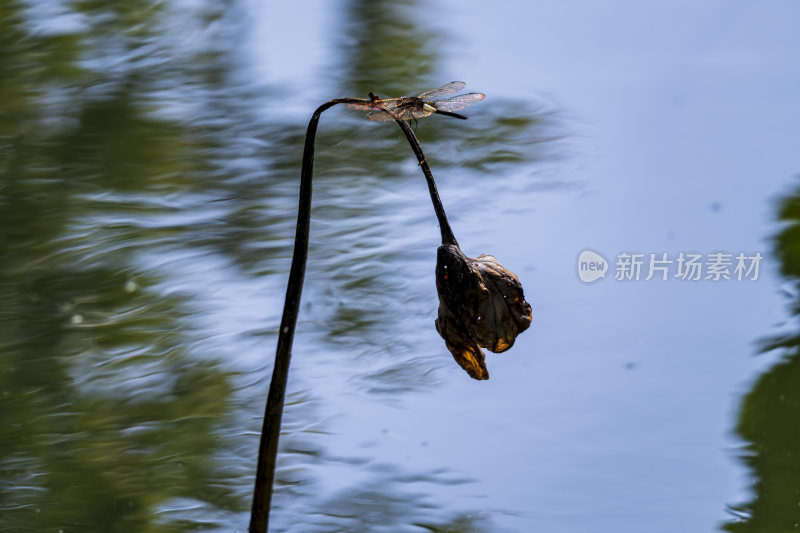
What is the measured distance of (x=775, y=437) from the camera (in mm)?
1598

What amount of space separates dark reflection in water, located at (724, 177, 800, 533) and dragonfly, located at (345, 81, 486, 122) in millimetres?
957

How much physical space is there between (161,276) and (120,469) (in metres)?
0.53

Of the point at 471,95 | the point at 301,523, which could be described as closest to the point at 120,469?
the point at 301,523

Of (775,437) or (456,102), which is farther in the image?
(775,437)

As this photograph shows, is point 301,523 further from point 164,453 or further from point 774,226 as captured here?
point 774,226

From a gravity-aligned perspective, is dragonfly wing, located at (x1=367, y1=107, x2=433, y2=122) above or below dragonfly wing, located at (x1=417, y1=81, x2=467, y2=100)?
below

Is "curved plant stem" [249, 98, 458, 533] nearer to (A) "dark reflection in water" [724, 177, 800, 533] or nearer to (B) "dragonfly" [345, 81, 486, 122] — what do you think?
(B) "dragonfly" [345, 81, 486, 122]

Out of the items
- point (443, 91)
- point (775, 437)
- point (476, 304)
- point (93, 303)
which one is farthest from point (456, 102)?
point (93, 303)

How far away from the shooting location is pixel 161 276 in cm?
190

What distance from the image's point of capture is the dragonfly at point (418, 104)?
66cm

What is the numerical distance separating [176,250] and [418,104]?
52.4 inches

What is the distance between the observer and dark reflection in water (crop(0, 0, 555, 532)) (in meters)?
1.46

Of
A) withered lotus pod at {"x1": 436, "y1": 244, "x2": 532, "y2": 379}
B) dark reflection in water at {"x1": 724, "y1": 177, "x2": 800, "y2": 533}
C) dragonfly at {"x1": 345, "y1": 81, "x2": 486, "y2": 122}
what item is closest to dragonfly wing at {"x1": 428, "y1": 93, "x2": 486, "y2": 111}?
dragonfly at {"x1": 345, "y1": 81, "x2": 486, "y2": 122}

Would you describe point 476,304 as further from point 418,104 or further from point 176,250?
point 176,250
